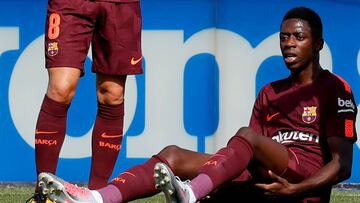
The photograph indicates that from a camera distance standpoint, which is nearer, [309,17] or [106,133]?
[309,17]

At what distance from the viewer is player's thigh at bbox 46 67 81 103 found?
5.26 m

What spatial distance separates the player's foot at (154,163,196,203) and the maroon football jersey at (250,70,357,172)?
0.82m

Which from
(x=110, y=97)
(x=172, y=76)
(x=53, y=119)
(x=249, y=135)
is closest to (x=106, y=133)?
(x=110, y=97)

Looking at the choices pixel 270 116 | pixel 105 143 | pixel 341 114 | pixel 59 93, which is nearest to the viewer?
pixel 341 114

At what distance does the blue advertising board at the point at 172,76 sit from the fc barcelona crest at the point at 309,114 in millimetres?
2615

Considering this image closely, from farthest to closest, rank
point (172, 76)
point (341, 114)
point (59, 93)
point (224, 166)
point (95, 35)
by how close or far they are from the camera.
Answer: point (172, 76), point (95, 35), point (59, 93), point (341, 114), point (224, 166)

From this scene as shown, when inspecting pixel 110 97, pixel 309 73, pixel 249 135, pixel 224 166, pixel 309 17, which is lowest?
pixel 224 166

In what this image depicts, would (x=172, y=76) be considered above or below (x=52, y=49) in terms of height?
below

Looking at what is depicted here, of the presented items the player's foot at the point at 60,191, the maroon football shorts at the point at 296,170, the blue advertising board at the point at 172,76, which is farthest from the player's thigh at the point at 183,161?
the blue advertising board at the point at 172,76

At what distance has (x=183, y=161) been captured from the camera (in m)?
5.03

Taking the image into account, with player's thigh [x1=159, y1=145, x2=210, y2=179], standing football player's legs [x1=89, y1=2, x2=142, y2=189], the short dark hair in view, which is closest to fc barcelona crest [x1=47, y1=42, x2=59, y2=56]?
standing football player's legs [x1=89, y1=2, x2=142, y2=189]

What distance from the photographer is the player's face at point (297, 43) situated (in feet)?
17.4

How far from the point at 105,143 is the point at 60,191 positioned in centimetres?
118

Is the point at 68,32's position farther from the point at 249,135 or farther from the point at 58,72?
the point at 249,135
